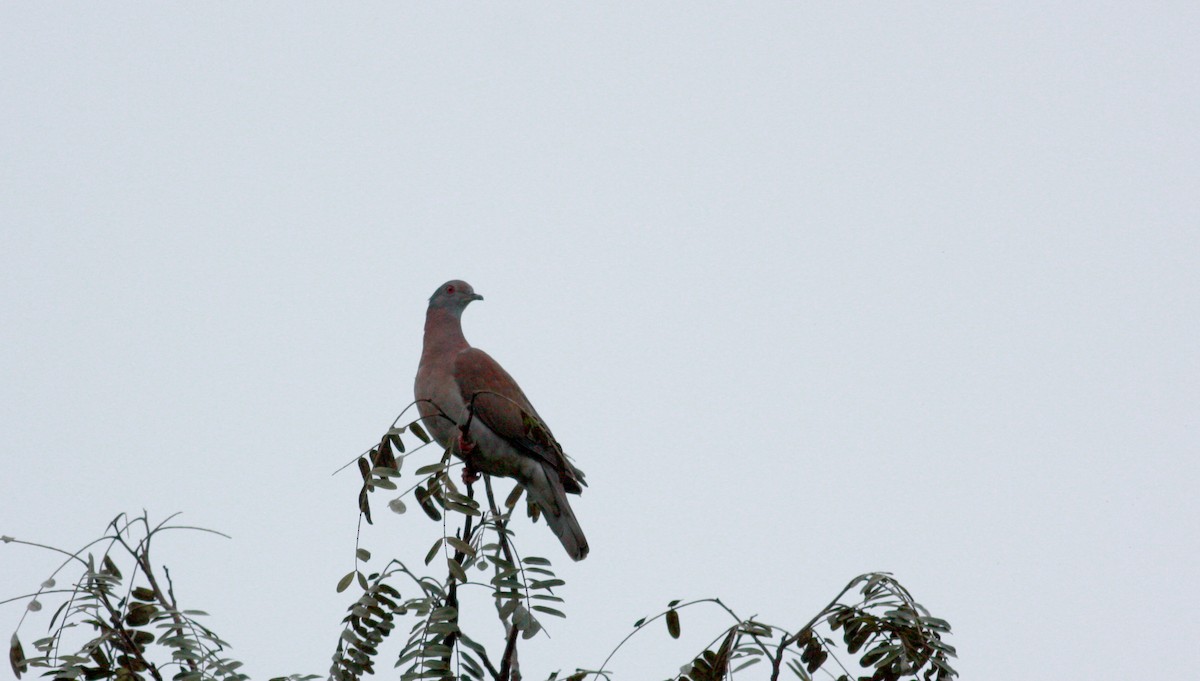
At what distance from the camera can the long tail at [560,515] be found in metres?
6.06

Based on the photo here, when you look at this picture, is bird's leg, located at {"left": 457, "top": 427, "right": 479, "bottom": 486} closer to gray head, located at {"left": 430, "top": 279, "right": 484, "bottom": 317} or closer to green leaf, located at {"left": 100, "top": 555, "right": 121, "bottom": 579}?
green leaf, located at {"left": 100, "top": 555, "right": 121, "bottom": 579}

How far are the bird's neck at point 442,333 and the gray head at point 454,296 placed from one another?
1.8 inches

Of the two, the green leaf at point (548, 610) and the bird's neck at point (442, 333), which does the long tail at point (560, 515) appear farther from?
the green leaf at point (548, 610)

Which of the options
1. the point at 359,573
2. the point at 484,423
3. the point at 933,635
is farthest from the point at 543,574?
the point at 484,423

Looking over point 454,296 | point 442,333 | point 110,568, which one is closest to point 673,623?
point 110,568

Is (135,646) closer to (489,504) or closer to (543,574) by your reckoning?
(543,574)

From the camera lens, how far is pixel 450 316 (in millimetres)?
7348

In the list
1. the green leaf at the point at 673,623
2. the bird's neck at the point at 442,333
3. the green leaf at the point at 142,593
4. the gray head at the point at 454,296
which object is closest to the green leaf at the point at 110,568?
the green leaf at the point at 142,593

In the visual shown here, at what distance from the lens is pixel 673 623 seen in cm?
320

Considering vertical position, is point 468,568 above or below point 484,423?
below

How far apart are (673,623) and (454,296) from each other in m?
4.53

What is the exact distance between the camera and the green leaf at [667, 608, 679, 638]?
3.18m

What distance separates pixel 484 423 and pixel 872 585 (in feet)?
10.5

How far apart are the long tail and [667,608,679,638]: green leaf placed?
2848 mm
